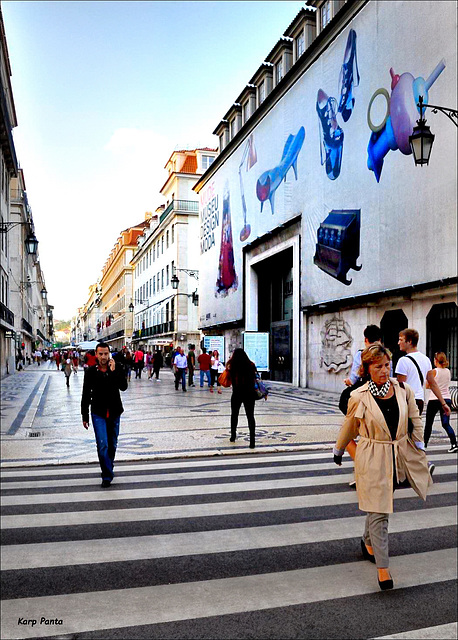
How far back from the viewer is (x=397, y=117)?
1733 centimetres

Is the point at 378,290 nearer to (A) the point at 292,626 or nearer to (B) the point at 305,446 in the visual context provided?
(B) the point at 305,446

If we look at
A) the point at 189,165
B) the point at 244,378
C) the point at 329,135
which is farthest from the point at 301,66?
the point at 189,165

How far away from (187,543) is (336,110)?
1937 centimetres

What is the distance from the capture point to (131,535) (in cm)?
530

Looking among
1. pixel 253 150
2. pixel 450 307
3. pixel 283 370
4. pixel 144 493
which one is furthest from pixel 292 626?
pixel 253 150

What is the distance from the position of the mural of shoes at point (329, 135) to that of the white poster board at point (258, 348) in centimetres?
671

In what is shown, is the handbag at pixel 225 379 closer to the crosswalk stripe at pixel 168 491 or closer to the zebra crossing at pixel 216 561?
the zebra crossing at pixel 216 561

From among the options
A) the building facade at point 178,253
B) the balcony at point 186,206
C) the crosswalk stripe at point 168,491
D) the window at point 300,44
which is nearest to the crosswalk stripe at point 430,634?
the crosswalk stripe at point 168,491

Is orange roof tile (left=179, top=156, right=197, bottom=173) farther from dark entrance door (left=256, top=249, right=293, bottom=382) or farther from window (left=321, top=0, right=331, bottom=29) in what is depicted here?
window (left=321, top=0, right=331, bottom=29)

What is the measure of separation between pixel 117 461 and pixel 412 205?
12.1m

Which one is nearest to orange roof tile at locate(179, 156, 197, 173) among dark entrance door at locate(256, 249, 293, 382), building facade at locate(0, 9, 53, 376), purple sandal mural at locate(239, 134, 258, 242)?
building facade at locate(0, 9, 53, 376)

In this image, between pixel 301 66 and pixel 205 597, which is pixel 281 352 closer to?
pixel 301 66

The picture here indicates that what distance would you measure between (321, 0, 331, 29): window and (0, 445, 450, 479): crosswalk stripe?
806 inches

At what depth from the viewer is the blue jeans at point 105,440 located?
709cm
